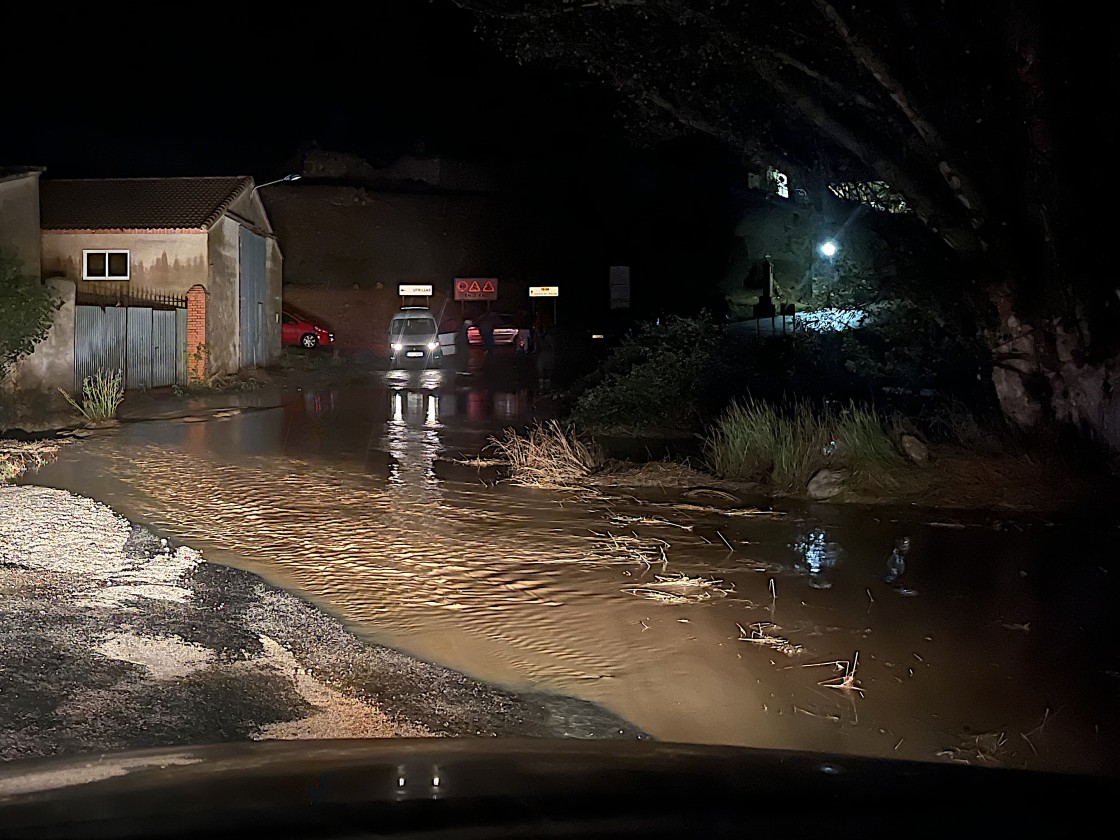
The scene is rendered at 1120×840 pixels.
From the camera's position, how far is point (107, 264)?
1105 inches

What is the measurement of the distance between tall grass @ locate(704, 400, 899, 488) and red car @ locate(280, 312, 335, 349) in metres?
29.1

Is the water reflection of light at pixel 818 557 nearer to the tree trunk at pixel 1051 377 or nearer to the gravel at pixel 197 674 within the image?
the gravel at pixel 197 674

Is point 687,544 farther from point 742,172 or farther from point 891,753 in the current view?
point 742,172

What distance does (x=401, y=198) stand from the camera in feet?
191

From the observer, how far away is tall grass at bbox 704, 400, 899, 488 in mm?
12039

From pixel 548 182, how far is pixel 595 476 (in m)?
49.8

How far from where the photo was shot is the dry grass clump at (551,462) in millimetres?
12609

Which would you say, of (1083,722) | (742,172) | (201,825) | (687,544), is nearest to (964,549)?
(687,544)

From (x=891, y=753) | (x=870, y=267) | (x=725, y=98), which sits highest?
(x=725, y=98)

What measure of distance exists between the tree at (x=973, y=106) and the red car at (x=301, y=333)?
27.5 meters

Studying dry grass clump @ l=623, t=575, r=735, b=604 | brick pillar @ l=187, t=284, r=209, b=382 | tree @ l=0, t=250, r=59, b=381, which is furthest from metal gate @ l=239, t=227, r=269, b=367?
dry grass clump @ l=623, t=575, r=735, b=604

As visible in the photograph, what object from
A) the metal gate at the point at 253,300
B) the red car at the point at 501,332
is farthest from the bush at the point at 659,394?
the red car at the point at 501,332

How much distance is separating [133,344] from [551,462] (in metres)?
14.4

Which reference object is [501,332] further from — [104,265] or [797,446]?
[797,446]
